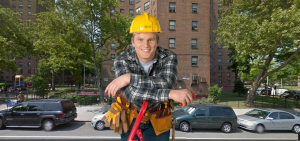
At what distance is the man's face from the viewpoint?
192 centimetres

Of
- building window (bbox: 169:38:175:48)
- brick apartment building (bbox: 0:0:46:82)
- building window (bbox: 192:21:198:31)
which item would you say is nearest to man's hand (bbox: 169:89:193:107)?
building window (bbox: 169:38:175:48)

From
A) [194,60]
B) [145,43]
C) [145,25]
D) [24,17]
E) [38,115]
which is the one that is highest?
[24,17]

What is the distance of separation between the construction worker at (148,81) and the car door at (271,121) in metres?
12.5

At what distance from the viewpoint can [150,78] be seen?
1.79m

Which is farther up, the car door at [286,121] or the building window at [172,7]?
the building window at [172,7]

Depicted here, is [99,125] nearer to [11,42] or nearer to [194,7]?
[11,42]

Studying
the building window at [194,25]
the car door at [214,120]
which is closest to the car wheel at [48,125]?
the car door at [214,120]

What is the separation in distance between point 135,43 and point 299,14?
→ 1678cm

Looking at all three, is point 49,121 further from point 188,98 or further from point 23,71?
point 23,71

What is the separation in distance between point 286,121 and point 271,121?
3.73ft

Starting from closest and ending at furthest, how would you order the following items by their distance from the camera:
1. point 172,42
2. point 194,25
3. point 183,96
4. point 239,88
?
point 183,96, point 172,42, point 194,25, point 239,88

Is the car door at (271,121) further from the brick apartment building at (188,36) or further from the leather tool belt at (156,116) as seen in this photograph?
the brick apartment building at (188,36)

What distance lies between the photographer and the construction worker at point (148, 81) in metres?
1.69

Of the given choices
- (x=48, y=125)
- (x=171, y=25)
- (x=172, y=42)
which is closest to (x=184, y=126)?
(x=48, y=125)
